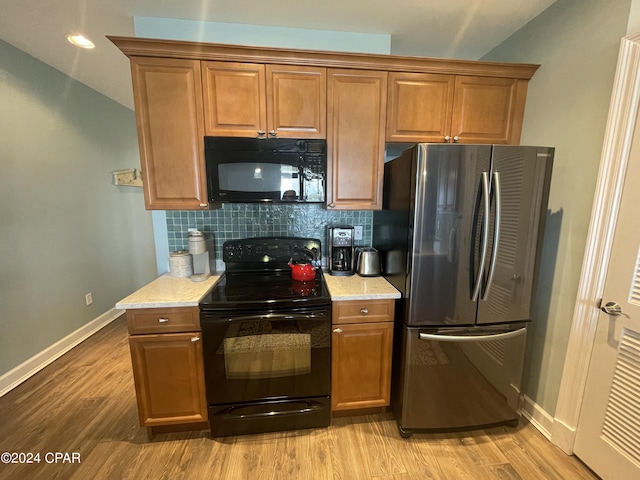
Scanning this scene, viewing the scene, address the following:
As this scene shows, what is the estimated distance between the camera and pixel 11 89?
7.16ft

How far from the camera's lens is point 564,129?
1.61 metres

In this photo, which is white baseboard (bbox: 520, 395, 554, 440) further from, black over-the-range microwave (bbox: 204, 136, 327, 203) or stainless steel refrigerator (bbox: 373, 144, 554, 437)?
black over-the-range microwave (bbox: 204, 136, 327, 203)

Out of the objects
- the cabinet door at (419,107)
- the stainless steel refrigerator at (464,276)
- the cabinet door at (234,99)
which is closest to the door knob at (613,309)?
the stainless steel refrigerator at (464,276)

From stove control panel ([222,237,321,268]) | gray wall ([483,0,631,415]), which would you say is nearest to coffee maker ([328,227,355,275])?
stove control panel ([222,237,321,268])

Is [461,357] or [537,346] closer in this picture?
[461,357]

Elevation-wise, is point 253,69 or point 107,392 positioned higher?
point 253,69

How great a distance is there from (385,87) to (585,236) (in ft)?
4.86

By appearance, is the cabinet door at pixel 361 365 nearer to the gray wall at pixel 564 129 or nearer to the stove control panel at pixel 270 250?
the stove control panel at pixel 270 250

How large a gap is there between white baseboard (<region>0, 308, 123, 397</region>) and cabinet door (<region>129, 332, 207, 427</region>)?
148cm

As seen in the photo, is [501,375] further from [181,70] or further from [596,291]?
[181,70]

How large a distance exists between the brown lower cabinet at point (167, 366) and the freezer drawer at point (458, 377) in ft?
4.20


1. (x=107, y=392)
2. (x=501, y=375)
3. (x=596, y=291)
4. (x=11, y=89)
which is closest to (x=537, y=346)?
(x=501, y=375)

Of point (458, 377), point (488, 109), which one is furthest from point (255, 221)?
point (488, 109)

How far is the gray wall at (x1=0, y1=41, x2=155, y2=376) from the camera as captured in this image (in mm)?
2182
